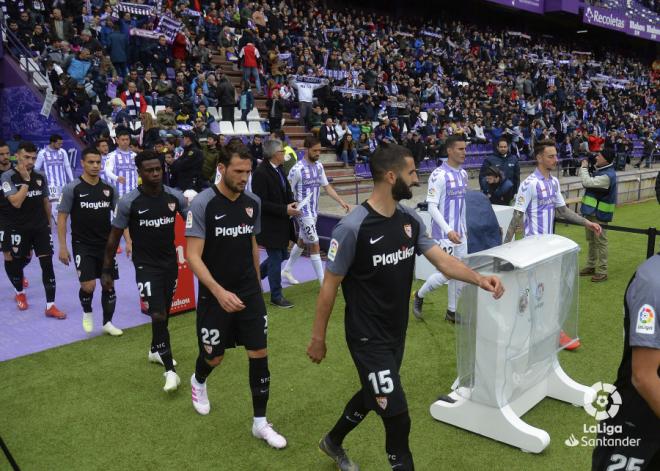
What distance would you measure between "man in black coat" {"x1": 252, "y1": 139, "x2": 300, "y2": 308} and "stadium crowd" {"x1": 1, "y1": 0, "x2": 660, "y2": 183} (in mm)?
6842

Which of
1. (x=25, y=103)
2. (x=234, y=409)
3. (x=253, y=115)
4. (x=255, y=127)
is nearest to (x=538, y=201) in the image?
(x=234, y=409)

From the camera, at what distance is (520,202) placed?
246 inches

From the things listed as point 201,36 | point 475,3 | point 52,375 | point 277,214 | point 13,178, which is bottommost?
point 52,375

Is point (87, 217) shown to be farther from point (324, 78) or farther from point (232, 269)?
point (324, 78)

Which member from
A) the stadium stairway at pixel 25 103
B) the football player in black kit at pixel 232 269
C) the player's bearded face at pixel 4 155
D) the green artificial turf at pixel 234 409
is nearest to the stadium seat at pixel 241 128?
the stadium stairway at pixel 25 103

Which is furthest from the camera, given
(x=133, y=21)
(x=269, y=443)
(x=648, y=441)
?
(x=133, y=21)

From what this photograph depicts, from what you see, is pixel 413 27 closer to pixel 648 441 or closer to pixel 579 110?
pixel 579 110

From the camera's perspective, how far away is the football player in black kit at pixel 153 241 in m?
4.85

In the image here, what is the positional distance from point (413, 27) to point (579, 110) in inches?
378

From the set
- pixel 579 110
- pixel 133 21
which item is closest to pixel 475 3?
pixel 579 110

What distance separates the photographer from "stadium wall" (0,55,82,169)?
1426cm

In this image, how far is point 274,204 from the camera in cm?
673

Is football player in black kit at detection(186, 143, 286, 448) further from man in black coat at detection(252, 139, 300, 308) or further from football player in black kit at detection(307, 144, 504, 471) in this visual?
man in black coat at detection(252, 139, 300, 308)

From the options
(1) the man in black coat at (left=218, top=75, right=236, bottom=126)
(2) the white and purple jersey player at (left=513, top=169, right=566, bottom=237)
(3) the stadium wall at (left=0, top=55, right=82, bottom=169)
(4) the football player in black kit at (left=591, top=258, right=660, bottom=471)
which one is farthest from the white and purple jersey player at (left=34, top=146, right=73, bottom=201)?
(4) the football player in black kit at (left=591, top=258, right=660, bottom=471)
